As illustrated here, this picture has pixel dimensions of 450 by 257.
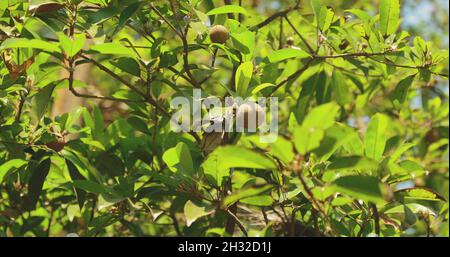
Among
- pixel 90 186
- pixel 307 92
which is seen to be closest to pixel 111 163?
pixel 90 186

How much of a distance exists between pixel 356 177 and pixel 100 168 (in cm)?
80

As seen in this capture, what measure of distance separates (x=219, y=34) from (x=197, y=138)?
0.22 m

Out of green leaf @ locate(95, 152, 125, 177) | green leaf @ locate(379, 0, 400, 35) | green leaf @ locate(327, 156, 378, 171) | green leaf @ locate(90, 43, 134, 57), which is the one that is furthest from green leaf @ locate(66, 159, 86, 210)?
green leaf @ locate(379, 0, 400, 35)

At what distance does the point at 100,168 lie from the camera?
152 centimetres

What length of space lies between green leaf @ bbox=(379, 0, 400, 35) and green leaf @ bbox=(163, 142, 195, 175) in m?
0.51

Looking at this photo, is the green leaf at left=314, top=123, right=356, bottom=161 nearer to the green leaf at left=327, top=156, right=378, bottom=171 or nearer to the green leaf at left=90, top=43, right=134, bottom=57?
the green leaf at left=327, top=156, right=378, bottom=171

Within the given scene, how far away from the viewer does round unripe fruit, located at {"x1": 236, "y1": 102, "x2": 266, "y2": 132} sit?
1.07m

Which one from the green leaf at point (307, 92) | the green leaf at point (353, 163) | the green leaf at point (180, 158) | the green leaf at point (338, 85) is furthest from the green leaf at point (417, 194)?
the green leaf at point (338, 85)

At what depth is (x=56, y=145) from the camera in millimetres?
1270

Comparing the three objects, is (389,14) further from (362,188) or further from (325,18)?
(362,188)

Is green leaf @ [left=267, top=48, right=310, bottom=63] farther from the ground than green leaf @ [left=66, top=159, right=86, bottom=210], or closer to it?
farther from the ground

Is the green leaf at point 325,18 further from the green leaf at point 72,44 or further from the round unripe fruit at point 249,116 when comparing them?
the green leaf at point 72,44
